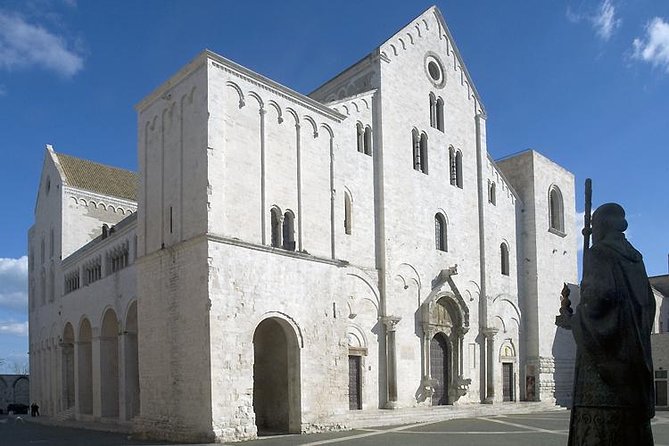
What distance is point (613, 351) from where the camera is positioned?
5.23 meters

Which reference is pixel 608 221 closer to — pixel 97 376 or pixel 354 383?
pixel 354 383

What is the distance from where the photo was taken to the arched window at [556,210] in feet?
113

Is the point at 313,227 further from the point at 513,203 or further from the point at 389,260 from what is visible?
the point at 513,203

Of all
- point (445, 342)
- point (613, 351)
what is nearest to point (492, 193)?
point (445, 342)

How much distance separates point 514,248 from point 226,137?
1786 centimetres

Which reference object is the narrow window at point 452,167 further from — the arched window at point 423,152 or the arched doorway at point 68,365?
the arched doorway at point 68,365

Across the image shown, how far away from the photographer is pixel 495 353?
28969 millimetres

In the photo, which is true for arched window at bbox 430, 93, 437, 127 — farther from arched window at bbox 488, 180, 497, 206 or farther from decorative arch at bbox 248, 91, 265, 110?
decorative arch at bbox 248, 91, 265, 110

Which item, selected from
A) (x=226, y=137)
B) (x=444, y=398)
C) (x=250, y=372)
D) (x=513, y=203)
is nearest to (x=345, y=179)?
(x=226, y=137)

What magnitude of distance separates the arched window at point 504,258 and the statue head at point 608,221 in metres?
26.1

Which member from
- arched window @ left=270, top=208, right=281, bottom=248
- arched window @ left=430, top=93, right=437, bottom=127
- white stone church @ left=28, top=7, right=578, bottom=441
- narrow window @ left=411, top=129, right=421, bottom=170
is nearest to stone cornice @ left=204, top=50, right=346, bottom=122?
white stone church @ left=28, top=7, right=578, bottom=441

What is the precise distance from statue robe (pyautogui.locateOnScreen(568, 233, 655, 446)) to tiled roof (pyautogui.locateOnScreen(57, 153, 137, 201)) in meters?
35.1

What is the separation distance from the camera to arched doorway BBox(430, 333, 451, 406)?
Answer: 26297 mm

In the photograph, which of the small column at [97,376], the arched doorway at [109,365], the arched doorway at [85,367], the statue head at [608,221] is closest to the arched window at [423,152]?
the arched doorway at [109,365]
